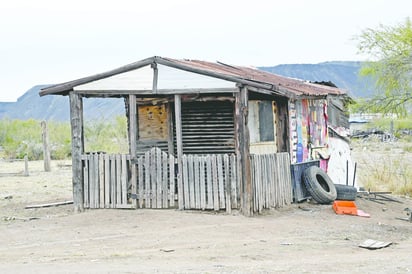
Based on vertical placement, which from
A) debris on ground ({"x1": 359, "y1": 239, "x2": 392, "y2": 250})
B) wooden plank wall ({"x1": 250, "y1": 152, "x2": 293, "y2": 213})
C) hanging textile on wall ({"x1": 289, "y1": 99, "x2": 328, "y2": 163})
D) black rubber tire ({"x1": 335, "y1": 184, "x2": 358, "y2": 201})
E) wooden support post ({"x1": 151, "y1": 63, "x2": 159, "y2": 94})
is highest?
wooden support post ({"x1": 151, "y1": 63, "x2": 159, "y2": 94})

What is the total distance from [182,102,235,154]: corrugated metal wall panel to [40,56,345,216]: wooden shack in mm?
24

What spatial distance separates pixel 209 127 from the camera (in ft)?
55.8

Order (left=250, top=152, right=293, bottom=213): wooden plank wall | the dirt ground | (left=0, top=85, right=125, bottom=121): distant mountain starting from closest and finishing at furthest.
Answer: the dirt ground, (left=250, top=152, right=293, bottom=213): wooden plank wall, (left=0, top=85, right=125, bottom=121): distant mountain

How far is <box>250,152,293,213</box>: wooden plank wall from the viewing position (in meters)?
15.2

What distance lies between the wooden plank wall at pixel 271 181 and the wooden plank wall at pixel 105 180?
2.82 m

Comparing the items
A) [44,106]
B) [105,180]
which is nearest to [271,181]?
[105,180]

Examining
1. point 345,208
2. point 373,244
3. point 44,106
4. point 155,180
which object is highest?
point 44,106

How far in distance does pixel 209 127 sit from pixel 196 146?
0.57 m

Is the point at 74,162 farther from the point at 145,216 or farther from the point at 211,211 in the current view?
the point at 211,211

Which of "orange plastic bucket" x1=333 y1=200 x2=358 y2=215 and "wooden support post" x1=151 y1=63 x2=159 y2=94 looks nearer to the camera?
"wooden support post" x1=151 y1=63 x2=159 y2=94

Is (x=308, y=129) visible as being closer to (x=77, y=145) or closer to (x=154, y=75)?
(x=154, y=75)

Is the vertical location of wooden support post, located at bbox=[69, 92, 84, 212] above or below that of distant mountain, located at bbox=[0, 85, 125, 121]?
below

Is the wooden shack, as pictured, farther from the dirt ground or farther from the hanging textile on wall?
the dirt ground

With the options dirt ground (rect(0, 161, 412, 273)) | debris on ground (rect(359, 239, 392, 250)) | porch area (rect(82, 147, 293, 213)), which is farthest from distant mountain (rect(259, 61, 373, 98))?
debris on ground (rect(359, 239, 392, 250))
